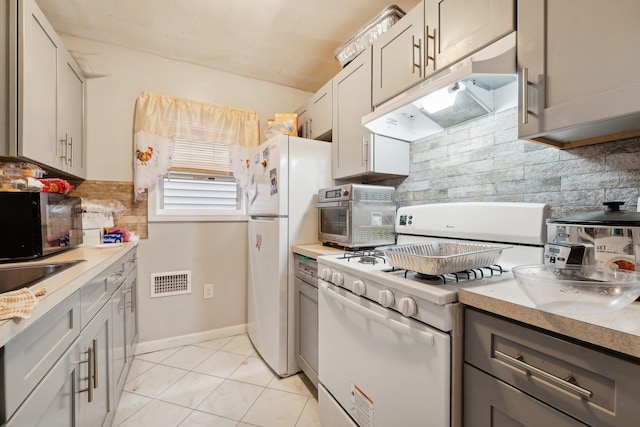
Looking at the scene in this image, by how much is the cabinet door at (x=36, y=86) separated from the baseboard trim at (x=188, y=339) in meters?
1.53

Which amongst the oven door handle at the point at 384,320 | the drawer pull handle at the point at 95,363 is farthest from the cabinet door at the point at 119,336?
the oven door handle at the point at 384,320

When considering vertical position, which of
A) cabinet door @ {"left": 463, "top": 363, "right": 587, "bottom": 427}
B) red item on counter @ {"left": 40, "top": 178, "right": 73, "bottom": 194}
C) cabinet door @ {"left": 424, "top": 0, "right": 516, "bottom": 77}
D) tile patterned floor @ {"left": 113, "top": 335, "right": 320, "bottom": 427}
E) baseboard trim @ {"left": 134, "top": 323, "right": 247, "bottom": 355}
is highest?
cabinet door @ {"left": 424, "top": 0, "right": 516, "bottom": 77}

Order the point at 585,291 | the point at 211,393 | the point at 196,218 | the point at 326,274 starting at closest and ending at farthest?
the point at 585,291, the point at 326,274, the point at 211,393, the point at 196,218

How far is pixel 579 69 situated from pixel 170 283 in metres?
2.82

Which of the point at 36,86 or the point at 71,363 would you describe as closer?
the point at 71,363

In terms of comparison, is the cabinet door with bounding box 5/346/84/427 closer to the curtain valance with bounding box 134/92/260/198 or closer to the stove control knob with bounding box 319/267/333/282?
the stove control knob with bounding box 319/267/333/282

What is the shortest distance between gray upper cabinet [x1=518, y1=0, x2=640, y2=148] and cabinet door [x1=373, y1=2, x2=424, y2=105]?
490 millimetres

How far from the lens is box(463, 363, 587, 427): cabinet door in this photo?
65 cm

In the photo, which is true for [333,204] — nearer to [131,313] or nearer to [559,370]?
[559,370]

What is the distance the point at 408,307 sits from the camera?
0.91 m

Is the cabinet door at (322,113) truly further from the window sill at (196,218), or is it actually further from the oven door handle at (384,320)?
the oven door handle at (384,320)

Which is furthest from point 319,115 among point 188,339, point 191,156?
point 188,339

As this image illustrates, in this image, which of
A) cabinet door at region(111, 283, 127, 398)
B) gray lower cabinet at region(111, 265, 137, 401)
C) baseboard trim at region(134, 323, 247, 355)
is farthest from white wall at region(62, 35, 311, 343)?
cabinet door at region(111, 283, 127, 398)

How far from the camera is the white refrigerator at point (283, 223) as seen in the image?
1.94m
